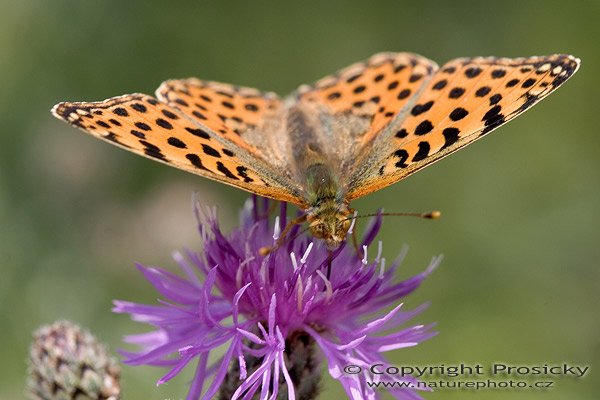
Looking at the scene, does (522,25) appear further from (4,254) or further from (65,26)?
(4,254)

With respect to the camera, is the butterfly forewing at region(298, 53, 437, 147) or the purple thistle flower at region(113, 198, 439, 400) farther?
the butterfly forewing at region(298, 53, 437, 147)

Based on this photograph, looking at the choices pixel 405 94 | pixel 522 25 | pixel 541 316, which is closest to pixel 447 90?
pixel 405 94

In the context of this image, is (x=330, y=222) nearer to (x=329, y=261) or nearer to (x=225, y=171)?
(x=329, y=261)

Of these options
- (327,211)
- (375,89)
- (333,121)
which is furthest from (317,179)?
(375,89)

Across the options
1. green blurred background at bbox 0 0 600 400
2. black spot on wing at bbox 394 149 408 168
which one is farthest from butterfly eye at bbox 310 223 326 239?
green blurred background at bbox 0 0 600 400

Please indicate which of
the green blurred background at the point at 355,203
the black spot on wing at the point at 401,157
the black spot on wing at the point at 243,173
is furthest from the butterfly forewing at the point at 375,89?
the green blurred background at the point at 355,203

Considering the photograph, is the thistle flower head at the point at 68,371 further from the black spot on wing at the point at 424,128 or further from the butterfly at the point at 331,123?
the black spot on wing at the point at 424,128

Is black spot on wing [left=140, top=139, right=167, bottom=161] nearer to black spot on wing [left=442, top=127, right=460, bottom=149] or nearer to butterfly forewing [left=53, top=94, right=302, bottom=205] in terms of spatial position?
butterfly forewing [left=53, top=94, right=302, bottom=205]

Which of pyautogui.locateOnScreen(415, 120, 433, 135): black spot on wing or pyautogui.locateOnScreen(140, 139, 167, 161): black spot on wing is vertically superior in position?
pyautogui.locateOnScreen(415, 120, 433, 135): black spot on wing
